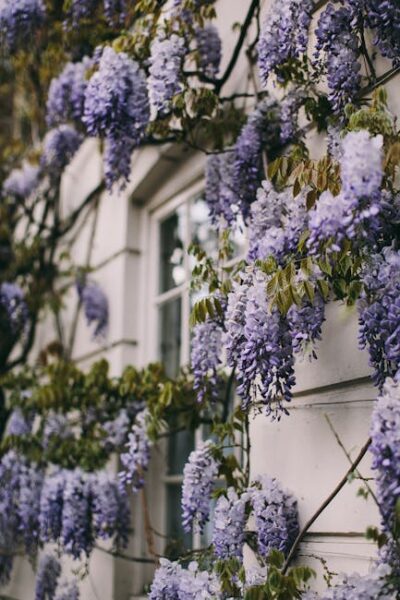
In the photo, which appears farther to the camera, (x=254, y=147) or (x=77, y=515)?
(x=77, y=515)

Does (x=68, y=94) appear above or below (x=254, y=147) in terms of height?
above

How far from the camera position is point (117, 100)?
342 cm

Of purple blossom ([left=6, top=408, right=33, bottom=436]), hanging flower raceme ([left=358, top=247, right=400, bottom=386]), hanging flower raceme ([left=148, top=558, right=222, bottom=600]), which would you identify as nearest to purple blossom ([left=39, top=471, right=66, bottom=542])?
purple blossom ([left=6, top=408, right=33, bottom=436])

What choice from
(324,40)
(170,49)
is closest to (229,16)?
(170,49)

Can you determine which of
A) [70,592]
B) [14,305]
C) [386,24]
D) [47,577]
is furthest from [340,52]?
[14,305]

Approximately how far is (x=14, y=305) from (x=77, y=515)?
1.86 metres

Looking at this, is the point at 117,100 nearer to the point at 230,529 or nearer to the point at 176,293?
the point at 176,293

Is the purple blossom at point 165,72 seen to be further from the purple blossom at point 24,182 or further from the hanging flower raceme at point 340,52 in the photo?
the purple blossom at point 24,182

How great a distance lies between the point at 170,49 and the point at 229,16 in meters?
0.70

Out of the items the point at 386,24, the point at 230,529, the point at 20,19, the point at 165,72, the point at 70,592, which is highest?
the point at 20,19

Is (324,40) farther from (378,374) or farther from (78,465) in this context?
(78,465)

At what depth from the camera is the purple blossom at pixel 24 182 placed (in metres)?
5.66

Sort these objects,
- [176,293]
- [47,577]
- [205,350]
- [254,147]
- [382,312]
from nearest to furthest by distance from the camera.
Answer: [382,312] < [205,350] < [254,147] < [47,577] < [176,293]

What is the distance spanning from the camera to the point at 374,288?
2.43 meters
